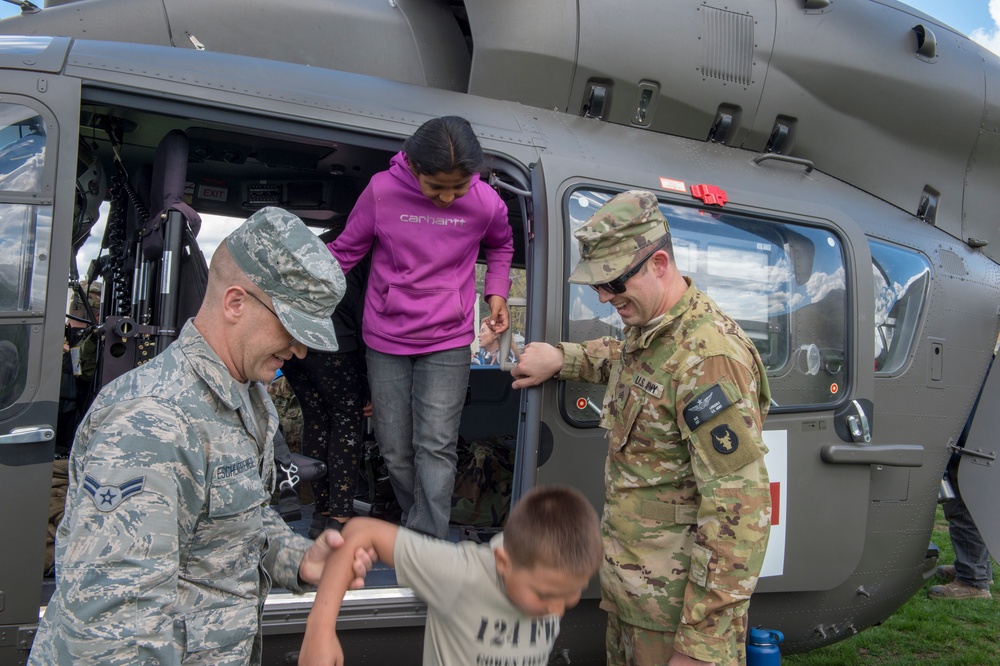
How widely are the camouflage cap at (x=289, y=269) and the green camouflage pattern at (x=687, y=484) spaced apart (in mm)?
1005

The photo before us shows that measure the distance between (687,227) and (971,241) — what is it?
191 centimetres

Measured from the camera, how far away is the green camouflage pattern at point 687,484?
1.98 meters

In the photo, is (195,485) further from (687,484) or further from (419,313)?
(419,313)

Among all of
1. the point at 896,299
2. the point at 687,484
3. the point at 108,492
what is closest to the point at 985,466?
the point at 896,299

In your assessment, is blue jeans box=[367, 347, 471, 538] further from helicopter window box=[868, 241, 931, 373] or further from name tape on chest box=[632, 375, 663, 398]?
helicopter window box=[868, 241, 931, 373]

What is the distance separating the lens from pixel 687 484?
2.18 metres

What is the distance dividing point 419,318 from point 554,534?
1417 mm

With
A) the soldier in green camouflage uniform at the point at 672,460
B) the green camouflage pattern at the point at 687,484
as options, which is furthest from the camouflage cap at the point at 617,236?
the green camouflage pattern at the point at 687,484

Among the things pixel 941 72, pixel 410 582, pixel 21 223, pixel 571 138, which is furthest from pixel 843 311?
pixel 21 223

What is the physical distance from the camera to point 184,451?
4.40ft

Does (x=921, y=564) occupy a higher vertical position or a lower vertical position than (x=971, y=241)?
lower

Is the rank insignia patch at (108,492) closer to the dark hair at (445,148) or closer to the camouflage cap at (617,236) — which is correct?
the camouflage cap at (617,236)

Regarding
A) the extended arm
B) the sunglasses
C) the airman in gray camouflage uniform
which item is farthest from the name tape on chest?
the airman in gray camouflage uniform

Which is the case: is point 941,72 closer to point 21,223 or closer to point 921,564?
point 921,564
